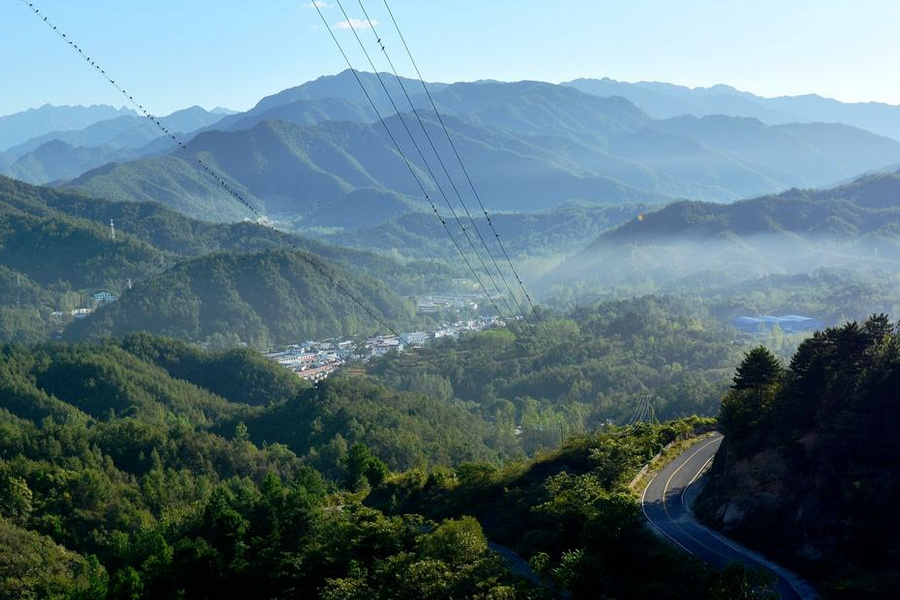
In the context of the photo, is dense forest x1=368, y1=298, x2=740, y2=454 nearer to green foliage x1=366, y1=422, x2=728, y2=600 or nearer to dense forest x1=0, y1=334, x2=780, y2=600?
dense forest x1=0, y1=334, x2=780, y2=600

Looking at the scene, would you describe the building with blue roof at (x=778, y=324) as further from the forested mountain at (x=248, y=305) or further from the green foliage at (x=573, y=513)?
the green foliage at (x=573, y=513)

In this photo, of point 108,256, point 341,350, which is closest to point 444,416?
point 341,350

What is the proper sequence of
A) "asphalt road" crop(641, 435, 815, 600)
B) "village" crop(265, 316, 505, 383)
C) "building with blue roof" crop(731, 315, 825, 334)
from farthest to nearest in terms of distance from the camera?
"building with blue roof" crop(731, 315, 825, 334)
"village" crop(265, 316, 505, 383)
"asphalt road" crop(641, 435, 815, 600)

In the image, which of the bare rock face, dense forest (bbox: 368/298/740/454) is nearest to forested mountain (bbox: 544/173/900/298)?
dense forest (bbox: 368/298/740/454)

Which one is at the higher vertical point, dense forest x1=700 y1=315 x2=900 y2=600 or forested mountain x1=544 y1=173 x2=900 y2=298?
dense forest x1=700 y1=315 x2=900 y2=600

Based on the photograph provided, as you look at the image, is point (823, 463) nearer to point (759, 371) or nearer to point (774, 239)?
point (759, 371)

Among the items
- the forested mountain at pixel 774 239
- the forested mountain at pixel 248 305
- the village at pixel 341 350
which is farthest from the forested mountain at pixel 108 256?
the forested mountain at pixel 774 239
